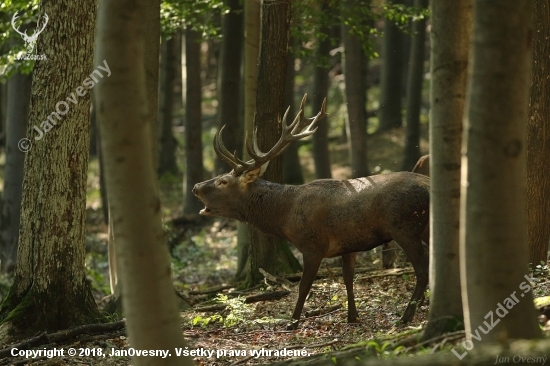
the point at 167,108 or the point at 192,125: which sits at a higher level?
the point at 167,108

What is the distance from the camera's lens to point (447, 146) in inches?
244

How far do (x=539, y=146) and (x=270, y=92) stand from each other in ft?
14.1

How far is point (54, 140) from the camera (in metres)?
9.50

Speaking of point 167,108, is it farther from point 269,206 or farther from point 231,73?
point 269,206

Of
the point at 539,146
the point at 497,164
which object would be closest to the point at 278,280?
the point at 539,146

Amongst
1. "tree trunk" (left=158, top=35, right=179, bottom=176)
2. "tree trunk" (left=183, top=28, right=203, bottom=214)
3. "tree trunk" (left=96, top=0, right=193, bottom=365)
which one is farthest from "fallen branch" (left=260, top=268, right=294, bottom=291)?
"tree trunk" (left=158, top=35, right=179, bottom=176)

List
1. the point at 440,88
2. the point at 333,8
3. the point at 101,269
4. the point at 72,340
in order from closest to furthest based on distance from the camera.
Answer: the point at 440,88 → the point at 72,340 → the point at 333,8 → the point at 101,269

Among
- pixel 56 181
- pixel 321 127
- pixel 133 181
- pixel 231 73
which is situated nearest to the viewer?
pixel 133 181

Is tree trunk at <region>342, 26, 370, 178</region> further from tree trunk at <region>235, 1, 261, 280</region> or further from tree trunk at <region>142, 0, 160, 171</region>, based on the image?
tree trunk at <region>142, 0, 160, 171</region>

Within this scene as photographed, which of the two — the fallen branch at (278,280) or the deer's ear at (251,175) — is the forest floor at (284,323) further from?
the deer's ear at (251,175)

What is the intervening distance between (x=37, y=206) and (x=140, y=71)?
4376 mm

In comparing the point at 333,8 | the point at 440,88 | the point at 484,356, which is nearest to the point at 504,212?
the point at 484,356

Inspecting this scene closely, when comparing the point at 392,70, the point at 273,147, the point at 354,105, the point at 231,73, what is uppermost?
the point at 392,70

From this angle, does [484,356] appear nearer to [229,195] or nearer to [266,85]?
[229,195]
